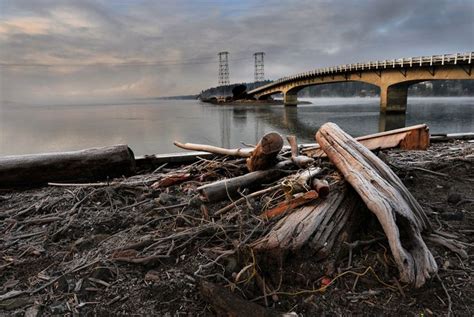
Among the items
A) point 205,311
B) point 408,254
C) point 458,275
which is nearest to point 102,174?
point 205,311

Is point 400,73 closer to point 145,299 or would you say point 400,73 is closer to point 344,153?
point 344,153

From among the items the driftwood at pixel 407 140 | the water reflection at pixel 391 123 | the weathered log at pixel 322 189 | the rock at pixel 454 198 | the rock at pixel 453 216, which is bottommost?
the water reflection at pixel 391 123

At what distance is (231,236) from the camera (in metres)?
3.14

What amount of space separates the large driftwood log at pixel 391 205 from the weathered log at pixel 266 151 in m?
0.64

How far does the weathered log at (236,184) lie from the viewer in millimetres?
3816

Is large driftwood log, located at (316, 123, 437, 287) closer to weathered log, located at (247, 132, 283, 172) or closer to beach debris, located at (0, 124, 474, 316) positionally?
beach debris, located at (0, 124, 474, 316)

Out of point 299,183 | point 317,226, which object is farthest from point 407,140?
point 317,226

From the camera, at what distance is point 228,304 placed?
90.0 inches

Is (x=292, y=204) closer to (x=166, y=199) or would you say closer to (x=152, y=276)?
(x=152, y=276)

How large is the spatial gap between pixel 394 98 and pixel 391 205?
41366 mm

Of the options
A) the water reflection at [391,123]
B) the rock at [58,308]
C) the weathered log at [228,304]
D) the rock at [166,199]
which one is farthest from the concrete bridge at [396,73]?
the rock at [58,308]

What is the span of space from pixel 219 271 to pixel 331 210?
1.18 metres

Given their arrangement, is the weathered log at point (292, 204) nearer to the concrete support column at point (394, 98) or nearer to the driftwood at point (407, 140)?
the driftwood at point (407, 140)

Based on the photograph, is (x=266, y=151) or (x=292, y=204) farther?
(x=266, y=151)
